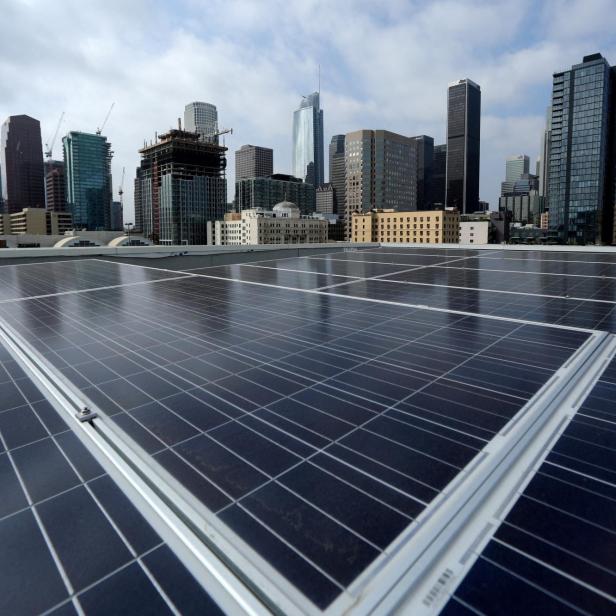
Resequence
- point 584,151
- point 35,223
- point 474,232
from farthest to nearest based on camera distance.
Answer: point 35,223 → point 584,151 → point 474,232

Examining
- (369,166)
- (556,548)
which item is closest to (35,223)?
(369,166)

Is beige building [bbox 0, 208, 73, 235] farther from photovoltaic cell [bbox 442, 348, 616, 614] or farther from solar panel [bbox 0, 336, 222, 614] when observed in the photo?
photovoltaic cell [bbox 442, 348, 616, 614]

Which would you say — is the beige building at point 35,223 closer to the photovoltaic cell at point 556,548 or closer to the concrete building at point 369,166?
the concrete building at point 369,166

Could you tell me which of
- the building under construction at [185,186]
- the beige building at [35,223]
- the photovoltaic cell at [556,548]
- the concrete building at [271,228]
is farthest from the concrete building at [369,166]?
the photovoltaic cell at [556,548]

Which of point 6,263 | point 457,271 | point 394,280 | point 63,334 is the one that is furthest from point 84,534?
point 6,263

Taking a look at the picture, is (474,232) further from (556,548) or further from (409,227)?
(556,548)
